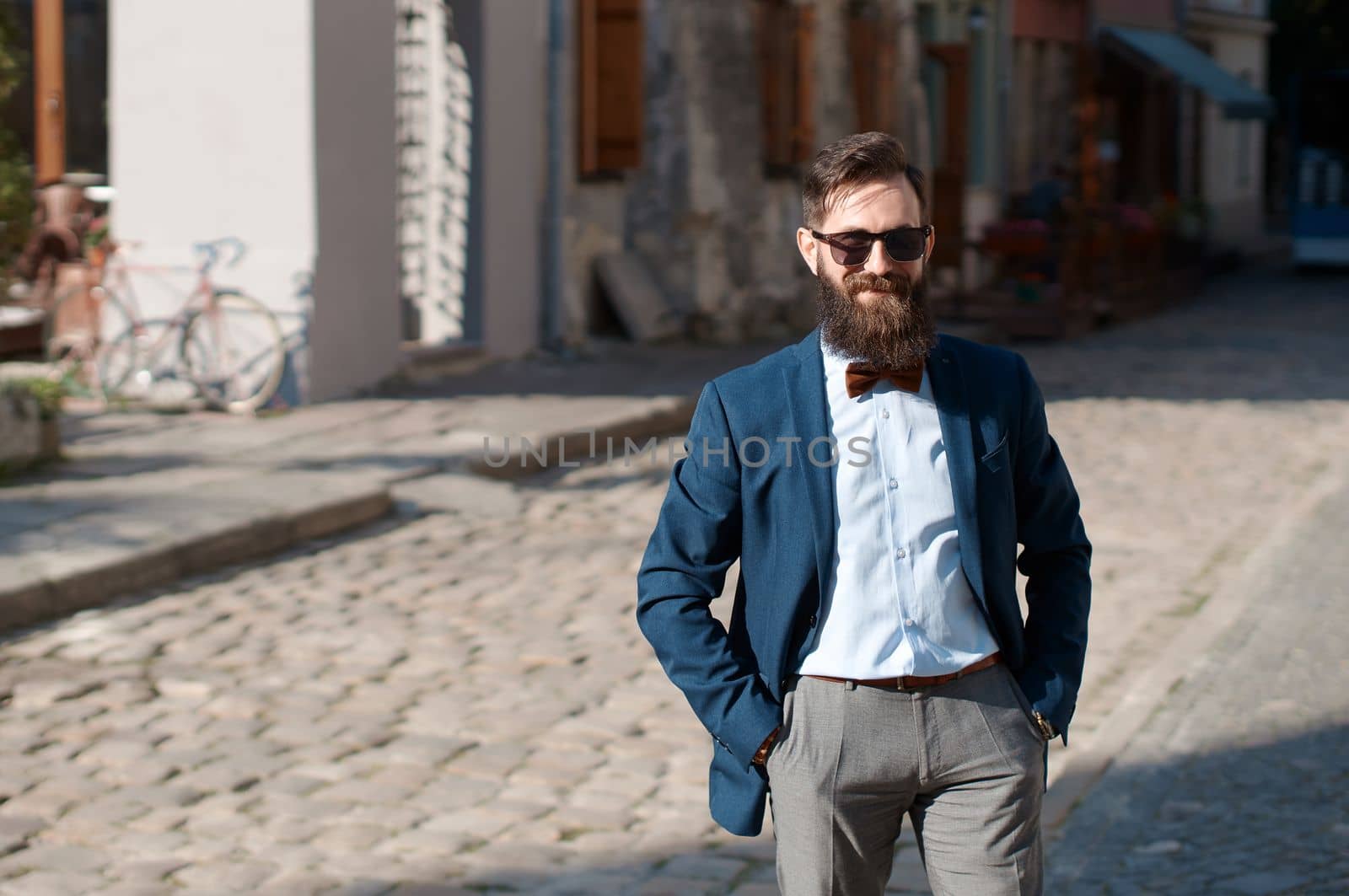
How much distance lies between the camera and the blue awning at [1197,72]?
91.6ft

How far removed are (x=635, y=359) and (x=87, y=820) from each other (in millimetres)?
10284

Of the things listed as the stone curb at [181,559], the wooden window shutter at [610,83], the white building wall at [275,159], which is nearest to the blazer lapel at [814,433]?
the stone curb at [181,559]

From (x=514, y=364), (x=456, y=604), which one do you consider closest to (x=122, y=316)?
(x=514, y=364)

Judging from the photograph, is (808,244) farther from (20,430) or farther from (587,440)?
(587,440)

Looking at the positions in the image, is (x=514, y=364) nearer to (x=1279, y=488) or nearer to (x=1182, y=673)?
(x=1279, y=488)

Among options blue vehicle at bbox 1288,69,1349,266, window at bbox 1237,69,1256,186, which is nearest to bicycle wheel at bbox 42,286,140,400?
blue vehicle at bbox 1288,69,1349,266

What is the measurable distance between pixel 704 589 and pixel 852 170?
632mm

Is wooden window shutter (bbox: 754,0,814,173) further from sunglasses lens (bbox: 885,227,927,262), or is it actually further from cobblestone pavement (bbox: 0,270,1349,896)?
sunglasses lens (bbox: 885,227,927,262)

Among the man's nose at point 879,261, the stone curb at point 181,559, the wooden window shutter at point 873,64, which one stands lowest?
the stone curb at point 181,559

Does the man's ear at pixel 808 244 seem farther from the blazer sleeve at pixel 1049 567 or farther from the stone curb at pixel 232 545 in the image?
the stone curb at pixel 232 545

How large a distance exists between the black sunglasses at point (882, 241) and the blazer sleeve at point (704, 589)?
273 mm

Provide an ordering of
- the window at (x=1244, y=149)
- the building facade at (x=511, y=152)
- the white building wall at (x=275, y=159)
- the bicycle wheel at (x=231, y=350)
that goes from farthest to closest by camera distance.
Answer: the window at (x=1244, y=149) → the building facade at (x=511, y=152) → the white building wall at (x=275, y=159) → the bicycle wheel at (x=231, y=350)

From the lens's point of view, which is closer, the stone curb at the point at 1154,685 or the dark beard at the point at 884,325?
the dark beard at the point at 884,325

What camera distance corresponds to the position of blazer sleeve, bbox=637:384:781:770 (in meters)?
2.63
